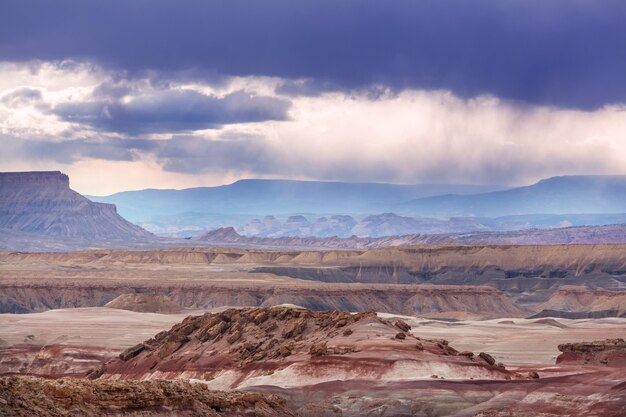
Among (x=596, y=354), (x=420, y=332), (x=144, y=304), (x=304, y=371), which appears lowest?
(x=420, y=332)

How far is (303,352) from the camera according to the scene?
67.5m

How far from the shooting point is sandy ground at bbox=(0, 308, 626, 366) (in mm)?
108812

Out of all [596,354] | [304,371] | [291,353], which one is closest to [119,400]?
[304,371]

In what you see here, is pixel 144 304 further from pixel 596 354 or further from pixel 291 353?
pixel 291 353

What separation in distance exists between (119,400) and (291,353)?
2963 cm

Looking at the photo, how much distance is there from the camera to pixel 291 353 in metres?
67.9

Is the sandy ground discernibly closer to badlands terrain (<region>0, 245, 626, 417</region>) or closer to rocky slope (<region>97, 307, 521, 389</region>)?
badlands terrain (<region>0, 245, 626, 417</region>)

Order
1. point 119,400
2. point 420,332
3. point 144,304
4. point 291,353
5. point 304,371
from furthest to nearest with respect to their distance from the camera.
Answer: point 144,304 → point 420,332 → point 291,353 → point 304,371 → point 119,400

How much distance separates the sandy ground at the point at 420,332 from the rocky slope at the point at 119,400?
53.4 m

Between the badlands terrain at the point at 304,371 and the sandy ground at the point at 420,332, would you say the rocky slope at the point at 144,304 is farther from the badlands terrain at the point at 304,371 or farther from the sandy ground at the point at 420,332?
the badlands terrain at the point at 304,371

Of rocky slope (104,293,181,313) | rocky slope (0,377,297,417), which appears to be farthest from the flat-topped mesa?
rocky slope (104,293,181,313)

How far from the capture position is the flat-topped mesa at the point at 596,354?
7450cm

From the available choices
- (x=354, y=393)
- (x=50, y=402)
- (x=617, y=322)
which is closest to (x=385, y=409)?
(x=354, y=393)

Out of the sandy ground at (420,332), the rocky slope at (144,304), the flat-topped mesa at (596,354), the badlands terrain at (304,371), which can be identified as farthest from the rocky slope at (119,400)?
the rocky slope at (144,304)
